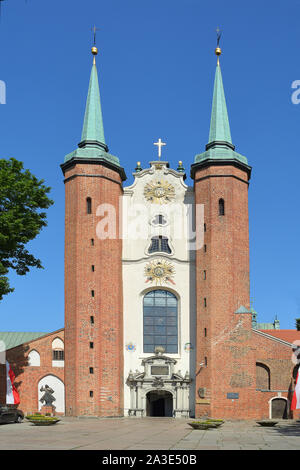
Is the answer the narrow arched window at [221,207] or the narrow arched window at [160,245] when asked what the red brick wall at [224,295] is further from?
the narrow arched window at [160,245]

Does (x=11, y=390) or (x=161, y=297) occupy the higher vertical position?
(x=161, y=297)

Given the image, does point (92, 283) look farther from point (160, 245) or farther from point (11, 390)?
point (11, 390)

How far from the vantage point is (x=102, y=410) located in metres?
40.5

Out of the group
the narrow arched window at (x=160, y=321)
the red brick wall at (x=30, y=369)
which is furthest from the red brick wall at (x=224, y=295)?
the red brick wall at (x=30, y=369)

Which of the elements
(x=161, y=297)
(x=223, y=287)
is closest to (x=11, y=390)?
(x=161, y=297)

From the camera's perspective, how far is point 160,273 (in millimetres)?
44969

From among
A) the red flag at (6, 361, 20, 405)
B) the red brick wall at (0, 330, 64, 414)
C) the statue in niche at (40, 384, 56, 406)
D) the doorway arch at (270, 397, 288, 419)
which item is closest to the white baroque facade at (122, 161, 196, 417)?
the statue in niche at (40, 384, 56, 406)

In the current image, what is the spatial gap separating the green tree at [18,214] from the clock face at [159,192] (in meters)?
11.8

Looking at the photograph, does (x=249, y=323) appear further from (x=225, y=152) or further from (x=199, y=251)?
(x=225, y=152)

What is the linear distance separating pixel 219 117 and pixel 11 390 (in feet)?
79.3

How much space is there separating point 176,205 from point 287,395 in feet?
50.5

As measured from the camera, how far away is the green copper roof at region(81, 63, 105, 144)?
152 ft

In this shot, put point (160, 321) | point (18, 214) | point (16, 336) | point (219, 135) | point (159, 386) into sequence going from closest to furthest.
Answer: point (18, 214), point (159, 386), point (160, 321), point (219, 135), point (16, 336)
